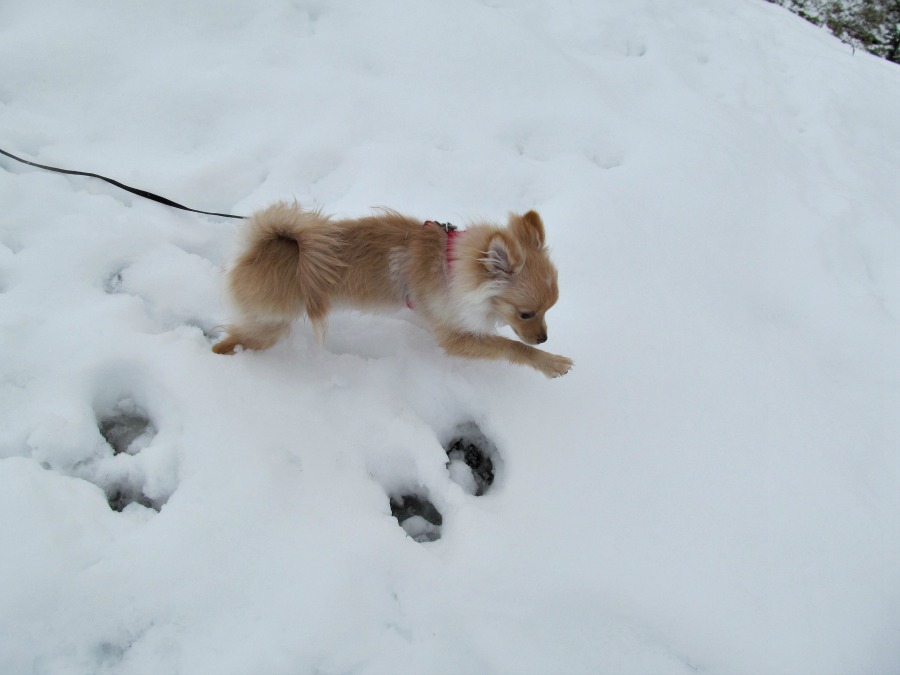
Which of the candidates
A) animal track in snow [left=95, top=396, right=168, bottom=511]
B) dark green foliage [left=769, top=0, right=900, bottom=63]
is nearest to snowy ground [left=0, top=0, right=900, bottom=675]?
animal track in snow [left=95, top=396, right=168, bottom=511]

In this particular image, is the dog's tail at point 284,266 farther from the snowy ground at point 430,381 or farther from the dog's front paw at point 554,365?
the dog's front paw at point 554,365

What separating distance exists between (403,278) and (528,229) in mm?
635

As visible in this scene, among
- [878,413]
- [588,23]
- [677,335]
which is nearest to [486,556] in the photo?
[677,335]

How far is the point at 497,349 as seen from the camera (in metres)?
2.40

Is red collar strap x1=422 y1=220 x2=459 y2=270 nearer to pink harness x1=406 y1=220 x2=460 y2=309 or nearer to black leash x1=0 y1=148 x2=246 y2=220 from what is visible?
pink harness x1=406 y1=220 x2=460 y2=309

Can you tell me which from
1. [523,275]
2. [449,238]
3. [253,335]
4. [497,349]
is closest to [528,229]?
[523,275]

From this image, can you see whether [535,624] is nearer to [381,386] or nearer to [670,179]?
[381,386]

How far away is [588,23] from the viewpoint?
Result: 461cm

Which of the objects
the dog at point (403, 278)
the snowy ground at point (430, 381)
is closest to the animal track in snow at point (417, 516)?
the snowy ground at point (430, 381)

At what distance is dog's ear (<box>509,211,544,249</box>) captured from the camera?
2225mm

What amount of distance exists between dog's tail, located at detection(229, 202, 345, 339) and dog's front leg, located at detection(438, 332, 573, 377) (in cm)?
65

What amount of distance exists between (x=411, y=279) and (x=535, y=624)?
5.01 ft

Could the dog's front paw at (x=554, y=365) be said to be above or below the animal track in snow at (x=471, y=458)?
above

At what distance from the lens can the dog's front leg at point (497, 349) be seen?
2389 millimetres
